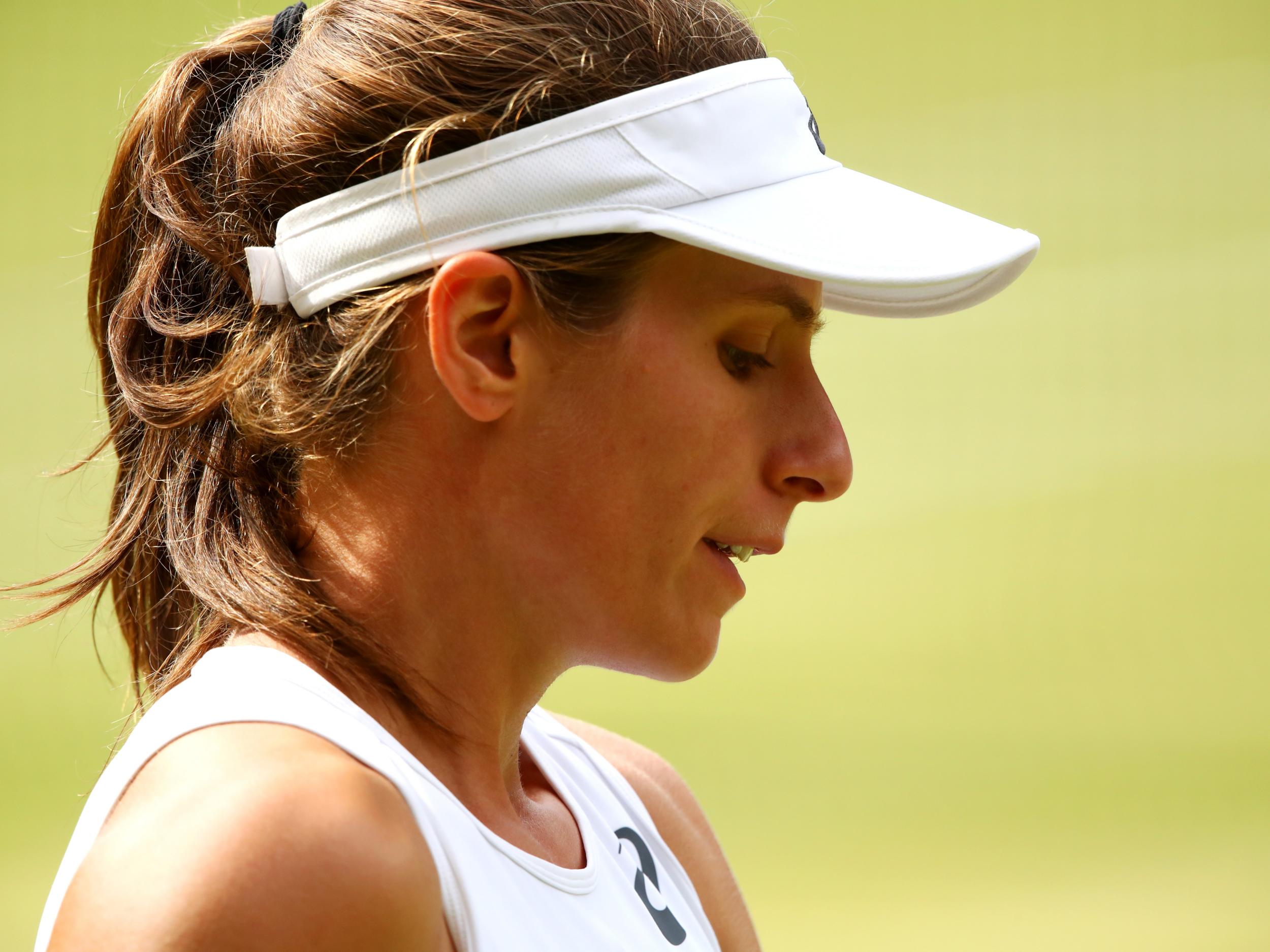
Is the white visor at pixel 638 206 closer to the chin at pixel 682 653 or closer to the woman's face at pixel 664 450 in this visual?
the woman's face at pixel 664 450

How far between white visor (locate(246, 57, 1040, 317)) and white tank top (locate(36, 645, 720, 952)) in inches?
5.4

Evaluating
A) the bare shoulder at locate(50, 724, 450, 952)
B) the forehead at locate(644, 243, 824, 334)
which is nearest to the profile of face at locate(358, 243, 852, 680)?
the forehead at locate(644, 243, 824, 334)

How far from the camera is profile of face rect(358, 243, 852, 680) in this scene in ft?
Answer: 1.50

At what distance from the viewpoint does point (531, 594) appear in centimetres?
47

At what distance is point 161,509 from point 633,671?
19cm

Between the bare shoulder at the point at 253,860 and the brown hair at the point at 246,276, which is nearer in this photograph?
the bare shoulder at the point at 253,860

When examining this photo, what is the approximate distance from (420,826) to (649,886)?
18cm

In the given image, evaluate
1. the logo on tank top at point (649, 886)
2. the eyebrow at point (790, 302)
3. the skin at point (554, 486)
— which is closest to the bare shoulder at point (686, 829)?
the logo on tank top at point (649, 886)

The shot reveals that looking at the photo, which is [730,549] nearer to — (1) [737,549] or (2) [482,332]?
(1) [737,549]

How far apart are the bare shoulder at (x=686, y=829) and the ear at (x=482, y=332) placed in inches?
9.5

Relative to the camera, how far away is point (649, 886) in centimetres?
55

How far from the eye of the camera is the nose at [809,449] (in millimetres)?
481

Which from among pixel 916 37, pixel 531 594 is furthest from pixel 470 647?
pixel 916 37

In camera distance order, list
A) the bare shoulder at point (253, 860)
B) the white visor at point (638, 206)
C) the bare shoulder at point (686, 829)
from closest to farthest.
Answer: the bare shoulder at point (253, 860) < the white visor at point (638, 206) < the bare shoulder at point (686, 829)
